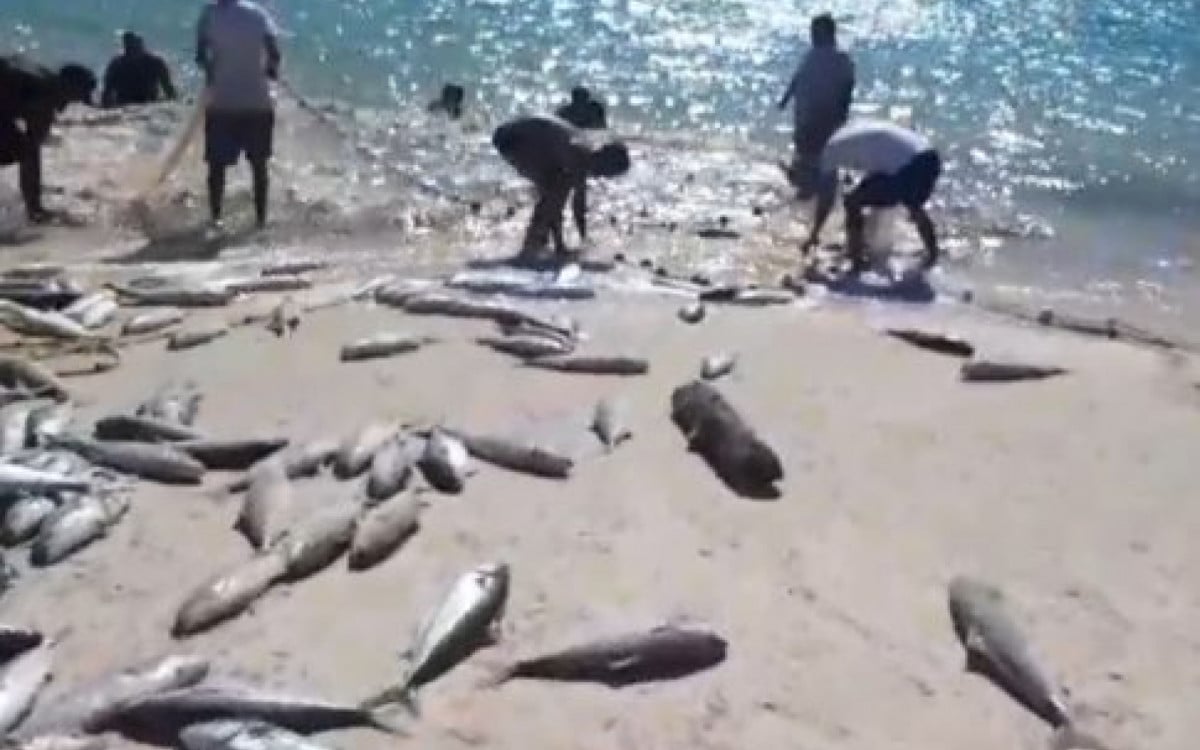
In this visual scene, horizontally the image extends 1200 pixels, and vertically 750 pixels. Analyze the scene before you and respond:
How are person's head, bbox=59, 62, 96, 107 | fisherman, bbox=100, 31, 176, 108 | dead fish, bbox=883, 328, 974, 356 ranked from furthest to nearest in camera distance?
fisherman, bbox=100, 31, 176, 108 → person's head, bbox=59, 62, 96, 107 → dead fish, bbox=883, 328, 974, 356

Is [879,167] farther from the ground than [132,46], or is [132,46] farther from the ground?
[879,167]

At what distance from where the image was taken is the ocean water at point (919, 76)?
18312 millimetres

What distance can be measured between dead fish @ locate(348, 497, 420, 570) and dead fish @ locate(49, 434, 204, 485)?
1.07m

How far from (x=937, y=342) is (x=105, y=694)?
21.5 ft

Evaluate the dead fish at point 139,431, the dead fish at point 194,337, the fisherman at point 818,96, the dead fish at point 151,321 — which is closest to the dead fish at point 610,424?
the dead fish at point 139,431

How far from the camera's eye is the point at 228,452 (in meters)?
9.37

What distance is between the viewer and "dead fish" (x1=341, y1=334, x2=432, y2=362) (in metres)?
11.2

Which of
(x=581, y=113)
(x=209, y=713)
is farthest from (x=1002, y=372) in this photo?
(x=209, y=713)

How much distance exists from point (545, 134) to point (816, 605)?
6.95 metres

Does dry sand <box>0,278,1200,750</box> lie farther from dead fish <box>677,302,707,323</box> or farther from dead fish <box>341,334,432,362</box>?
dead fish <box>677,302,707,323</box>

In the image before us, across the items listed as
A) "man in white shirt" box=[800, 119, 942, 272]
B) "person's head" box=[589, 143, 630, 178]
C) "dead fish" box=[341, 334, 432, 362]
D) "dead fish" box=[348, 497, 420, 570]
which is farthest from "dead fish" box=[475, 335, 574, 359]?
"man in white shirt" box=[800, 119, 942, 272]

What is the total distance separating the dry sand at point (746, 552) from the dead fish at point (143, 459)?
0.09 meters

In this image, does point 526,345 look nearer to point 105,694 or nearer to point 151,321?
point 151,321

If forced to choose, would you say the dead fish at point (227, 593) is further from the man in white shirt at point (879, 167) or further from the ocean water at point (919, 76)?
the ocean water at point (919, 76)
